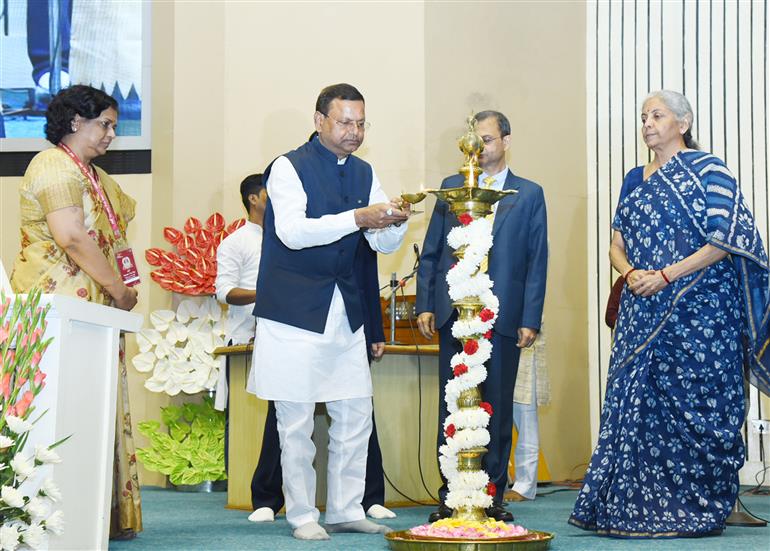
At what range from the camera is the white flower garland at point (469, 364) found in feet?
10.9

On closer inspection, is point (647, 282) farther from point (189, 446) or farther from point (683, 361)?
point (189, 446)

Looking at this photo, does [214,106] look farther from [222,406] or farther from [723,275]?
[723,275]

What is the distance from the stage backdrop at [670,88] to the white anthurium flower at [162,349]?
2.53 metres

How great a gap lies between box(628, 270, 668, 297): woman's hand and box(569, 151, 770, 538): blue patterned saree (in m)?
0.05

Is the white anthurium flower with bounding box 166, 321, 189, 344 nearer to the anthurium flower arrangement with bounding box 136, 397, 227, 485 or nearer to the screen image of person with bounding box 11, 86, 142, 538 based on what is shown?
the anthurium flower arrangement with bounding box 136, 397, 227, 485

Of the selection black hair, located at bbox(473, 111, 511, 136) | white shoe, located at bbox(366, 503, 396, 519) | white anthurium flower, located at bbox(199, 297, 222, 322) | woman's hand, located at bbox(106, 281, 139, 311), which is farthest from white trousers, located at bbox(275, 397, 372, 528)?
white anthurium flower, located at bbox(199, 297, 222, 322)

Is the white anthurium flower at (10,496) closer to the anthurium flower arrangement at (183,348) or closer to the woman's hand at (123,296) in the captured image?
the woman's hand at (123,296)

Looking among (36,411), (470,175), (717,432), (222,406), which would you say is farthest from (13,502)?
(222,406)

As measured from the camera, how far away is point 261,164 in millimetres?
6391

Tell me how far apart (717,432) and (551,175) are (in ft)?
9.73

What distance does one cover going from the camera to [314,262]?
12.7ft

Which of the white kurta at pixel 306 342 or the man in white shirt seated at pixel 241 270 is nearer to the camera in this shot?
the white kurta at pixel 306 342

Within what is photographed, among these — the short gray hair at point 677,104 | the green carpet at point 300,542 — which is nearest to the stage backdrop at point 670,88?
the green carpet at point 300,542

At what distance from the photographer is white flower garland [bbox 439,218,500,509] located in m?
3.32
